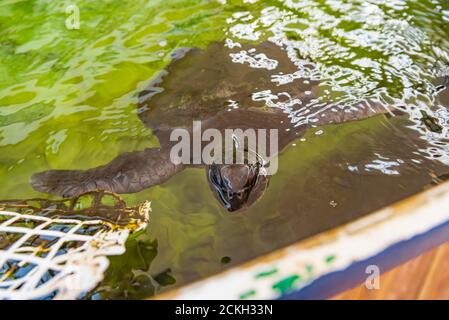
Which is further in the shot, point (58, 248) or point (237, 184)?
point (237, 184)

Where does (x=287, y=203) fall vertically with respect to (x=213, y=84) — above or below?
below

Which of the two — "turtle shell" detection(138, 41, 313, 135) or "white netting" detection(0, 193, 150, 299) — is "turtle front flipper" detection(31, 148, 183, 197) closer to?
"white netting" detection(0, 193, 150, 299)

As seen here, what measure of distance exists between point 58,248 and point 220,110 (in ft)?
3.86

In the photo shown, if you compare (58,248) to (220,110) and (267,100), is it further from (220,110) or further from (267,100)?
(267,100)

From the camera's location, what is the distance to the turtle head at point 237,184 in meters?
1.72

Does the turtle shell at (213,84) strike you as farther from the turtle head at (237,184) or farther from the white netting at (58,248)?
the white netting at (58,248)

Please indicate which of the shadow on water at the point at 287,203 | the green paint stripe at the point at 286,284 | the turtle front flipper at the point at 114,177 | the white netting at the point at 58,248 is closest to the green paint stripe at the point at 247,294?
the green paint stripe at the point at 286,284

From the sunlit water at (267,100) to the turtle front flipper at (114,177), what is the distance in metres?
0.05

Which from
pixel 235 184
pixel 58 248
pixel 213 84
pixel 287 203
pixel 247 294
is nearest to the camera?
pixel 247 294

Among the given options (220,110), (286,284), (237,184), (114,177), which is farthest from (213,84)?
(286,284)

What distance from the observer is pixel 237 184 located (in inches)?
67.6

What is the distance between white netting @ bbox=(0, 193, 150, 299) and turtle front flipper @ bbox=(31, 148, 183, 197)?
16 cm

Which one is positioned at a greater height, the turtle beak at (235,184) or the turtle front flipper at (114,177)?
the turtle beak at (235,184)
